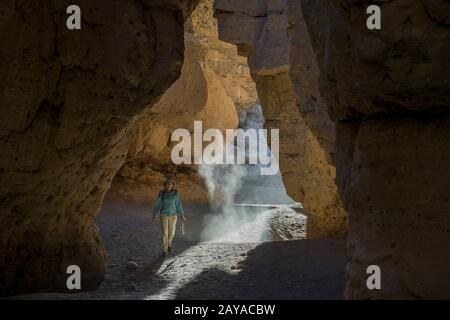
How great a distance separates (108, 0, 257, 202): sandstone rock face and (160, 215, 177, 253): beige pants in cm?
438

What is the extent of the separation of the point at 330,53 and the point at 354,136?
677 millimetres

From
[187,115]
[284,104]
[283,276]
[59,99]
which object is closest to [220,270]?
[283,276]

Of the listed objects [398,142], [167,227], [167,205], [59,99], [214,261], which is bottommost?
[214,261]

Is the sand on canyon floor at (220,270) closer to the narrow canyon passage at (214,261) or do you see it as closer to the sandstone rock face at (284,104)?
the narrow canyon passage at (214,261)

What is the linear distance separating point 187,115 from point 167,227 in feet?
20.1

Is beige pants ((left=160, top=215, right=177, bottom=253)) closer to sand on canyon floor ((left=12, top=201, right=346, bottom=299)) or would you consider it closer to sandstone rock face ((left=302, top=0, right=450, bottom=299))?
sand on canyon floor ((left=12, top=201, right=346, bottom=299))

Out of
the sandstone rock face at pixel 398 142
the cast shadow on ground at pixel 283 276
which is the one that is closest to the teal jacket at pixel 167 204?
the cast shadow on ground at pixel 283 276

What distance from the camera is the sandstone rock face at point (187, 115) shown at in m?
12.3

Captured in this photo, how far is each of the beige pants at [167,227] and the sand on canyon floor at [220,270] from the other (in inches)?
9.2

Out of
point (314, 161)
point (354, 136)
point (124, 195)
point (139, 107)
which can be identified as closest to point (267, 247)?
point (314, 161)

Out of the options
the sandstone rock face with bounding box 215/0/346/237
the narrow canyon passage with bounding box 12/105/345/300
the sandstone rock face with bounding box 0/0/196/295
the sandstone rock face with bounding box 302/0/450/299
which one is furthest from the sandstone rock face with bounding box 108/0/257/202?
the sandstone rock face with bounding box 302/0/450/299

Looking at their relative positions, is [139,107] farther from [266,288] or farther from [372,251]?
[372,251]

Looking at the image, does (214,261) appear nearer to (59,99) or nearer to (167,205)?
(167,205)

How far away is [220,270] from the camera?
611cm
